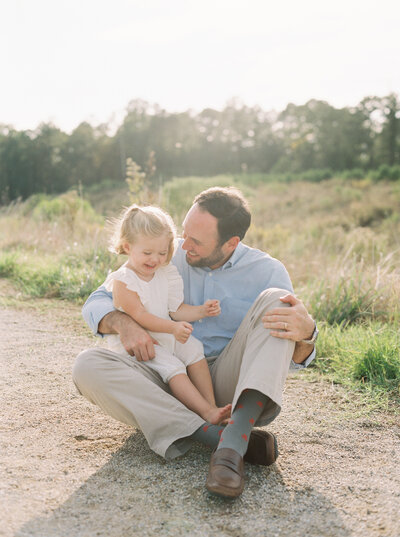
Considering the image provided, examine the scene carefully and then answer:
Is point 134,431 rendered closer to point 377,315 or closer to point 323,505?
point 323,505

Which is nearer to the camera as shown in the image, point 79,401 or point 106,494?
point 106,494

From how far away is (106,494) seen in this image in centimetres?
212

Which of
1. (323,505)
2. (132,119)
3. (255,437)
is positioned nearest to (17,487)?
(255,437)

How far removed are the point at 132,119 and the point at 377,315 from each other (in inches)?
796

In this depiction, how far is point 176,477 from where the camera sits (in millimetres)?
2285

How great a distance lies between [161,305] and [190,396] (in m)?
0.48

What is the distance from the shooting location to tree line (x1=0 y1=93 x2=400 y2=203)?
72.4ft

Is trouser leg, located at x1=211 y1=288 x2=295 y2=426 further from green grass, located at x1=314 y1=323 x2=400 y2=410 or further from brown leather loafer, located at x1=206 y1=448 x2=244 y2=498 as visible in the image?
green grass, located at x1=314 y1=323 x2=400 y2=410

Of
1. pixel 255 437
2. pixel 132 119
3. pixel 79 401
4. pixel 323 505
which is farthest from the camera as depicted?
pixel 132 119

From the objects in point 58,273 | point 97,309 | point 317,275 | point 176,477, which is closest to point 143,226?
point 97,309

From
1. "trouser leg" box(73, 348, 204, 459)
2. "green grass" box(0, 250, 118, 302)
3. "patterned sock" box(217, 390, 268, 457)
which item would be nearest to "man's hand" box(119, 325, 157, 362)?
"trouser leg" box(73, 348, 204, 459)

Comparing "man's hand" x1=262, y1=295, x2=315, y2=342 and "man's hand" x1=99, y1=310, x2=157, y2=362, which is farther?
"man's hand" x1=99, y1=310, x2=157, y2=362

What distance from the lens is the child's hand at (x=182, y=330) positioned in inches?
100.0

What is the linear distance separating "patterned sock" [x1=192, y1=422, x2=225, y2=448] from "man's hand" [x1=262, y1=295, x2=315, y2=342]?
1.55 ft
